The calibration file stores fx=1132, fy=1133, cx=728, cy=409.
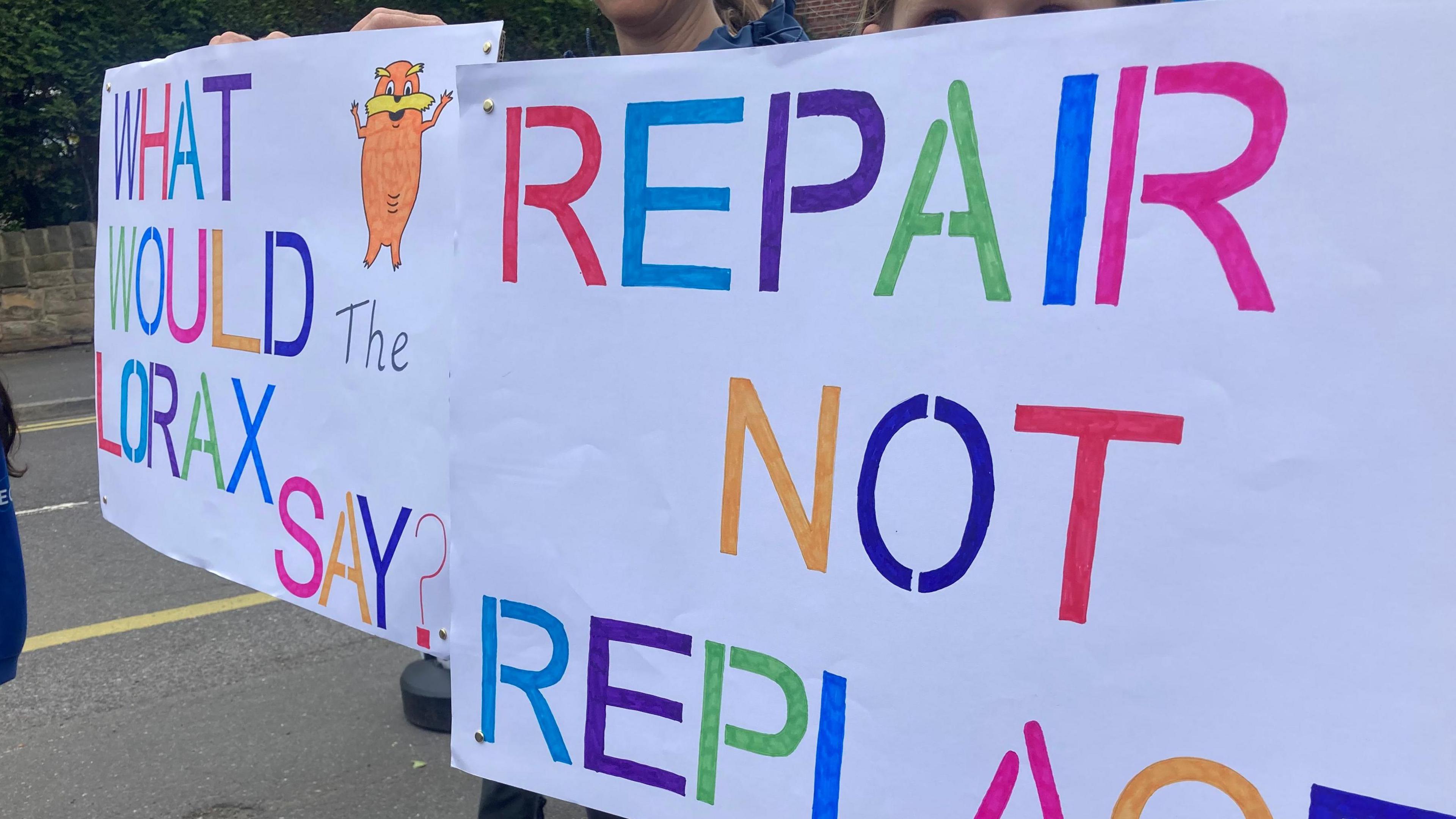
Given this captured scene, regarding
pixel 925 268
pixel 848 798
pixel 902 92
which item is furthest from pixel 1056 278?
pixel 848 798

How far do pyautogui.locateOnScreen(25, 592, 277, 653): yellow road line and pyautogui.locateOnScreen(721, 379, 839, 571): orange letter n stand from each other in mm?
3181

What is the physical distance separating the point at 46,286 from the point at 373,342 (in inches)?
431

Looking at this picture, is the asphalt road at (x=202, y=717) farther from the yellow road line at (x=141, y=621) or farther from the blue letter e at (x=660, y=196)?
the blue letter e at (x=660, y=196)

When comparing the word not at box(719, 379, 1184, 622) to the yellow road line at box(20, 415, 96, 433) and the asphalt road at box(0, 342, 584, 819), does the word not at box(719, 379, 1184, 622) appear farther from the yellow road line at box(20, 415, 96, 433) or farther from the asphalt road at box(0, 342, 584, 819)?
the yellow road line at box(20, 415, 96, 433)

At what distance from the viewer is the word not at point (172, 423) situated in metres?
1.87

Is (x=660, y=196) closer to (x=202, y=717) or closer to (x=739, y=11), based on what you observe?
(x=739, y=11)

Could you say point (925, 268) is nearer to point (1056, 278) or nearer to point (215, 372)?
point (1056, 278)

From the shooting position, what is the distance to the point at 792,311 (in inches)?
46.9

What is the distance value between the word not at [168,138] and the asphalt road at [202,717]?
1.73 meters

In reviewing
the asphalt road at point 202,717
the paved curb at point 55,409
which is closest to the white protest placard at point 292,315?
the asphalt road at point 202,717

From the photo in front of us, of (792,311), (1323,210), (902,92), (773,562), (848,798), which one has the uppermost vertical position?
(902,92)

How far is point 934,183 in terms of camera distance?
110cm

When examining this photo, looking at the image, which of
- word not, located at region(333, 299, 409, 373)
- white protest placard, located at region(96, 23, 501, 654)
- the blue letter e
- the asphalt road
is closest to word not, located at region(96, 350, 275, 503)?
white protest placard, located at region(96, 23, 501, 654)

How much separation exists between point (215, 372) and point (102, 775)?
6.21 ft
